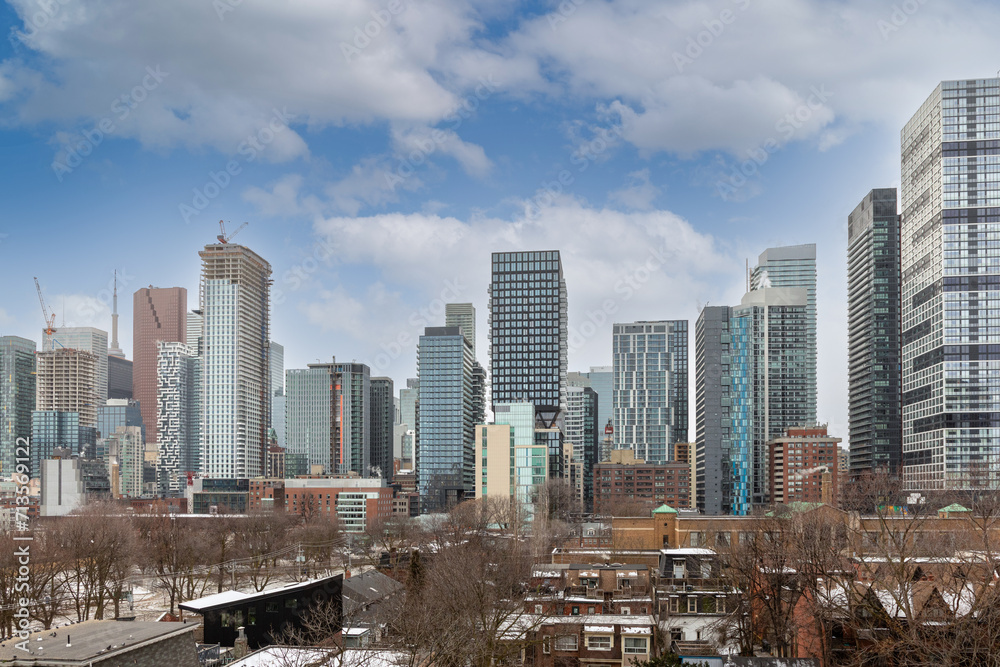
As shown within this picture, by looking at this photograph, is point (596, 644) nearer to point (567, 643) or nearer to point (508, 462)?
point (567, 643)

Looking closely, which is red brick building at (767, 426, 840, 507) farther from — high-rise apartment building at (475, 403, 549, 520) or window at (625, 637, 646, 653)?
window at (625, 637, 646, 653)

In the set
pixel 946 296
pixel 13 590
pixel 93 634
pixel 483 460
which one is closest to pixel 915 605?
pixel 93 634

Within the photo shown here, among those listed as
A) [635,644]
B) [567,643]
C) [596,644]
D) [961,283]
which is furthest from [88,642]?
[961,283]

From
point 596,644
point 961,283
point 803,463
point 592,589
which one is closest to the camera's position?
point 596,644

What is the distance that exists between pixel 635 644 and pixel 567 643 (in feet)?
12.3

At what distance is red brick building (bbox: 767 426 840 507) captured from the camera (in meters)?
176

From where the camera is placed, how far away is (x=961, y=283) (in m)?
153

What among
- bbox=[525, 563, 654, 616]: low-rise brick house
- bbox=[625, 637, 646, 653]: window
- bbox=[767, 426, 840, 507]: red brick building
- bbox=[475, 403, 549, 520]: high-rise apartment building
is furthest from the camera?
bbox=[767, 426, 840, 507]: red brick building

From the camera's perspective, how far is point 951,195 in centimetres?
15438

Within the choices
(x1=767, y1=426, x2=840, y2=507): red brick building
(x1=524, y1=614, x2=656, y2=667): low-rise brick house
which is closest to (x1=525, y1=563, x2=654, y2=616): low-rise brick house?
(x1=524, y1=614, x2=656, y2=667): low-rise brick house

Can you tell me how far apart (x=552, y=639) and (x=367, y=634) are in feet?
Result: 32.6

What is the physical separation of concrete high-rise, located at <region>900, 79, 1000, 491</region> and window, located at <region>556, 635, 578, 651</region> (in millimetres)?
120399

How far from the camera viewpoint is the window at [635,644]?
46.8 metres

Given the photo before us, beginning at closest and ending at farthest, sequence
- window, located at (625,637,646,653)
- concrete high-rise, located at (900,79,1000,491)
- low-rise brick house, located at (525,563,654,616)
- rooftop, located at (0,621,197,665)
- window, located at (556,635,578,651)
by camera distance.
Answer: rooftop, located at (0,621,197,665), window, located at (625,637,646,653), window, located at (556,635,578,651), low-rise brick house, located at (525,563,654,616), concrete high-rise, located at (900,79,1000,491)
